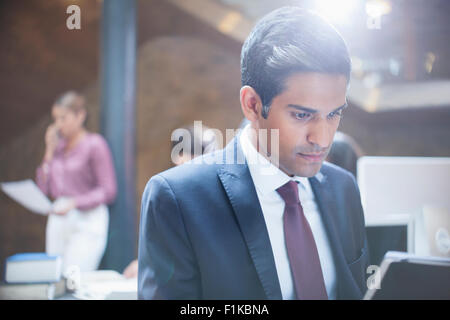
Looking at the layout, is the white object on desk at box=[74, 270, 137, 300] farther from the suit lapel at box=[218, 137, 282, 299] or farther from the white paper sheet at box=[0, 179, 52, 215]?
the white paper sheet at box=[0, 179, 52, 215]

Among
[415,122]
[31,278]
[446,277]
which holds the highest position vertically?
[415,122]

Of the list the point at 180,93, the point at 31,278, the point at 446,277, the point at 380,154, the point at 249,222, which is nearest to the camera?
A: the point at 446,277

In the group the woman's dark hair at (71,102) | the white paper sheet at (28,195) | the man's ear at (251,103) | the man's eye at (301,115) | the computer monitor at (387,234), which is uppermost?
the woman's dark hair at (71,102)

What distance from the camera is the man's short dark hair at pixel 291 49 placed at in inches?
30.5

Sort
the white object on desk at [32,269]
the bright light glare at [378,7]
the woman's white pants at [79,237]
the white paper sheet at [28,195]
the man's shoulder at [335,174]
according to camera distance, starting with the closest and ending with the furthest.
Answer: the man's shoulder at [335,174] → the white object on desk at [32,269] → the bright light glare at [378,7] → the white paper sheet at [28,195] → the woman's white pants at [79,237]

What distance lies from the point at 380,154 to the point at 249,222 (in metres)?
3.76

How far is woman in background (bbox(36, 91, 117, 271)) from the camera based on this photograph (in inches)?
90.0

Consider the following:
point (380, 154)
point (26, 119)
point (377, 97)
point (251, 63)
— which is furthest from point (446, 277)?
point (380, 154)

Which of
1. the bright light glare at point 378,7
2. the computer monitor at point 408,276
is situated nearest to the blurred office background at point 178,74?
the bright light glare at point 378,7

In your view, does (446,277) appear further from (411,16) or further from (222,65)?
(222,65)

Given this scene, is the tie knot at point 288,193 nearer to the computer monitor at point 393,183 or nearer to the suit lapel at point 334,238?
the suit lapel at point 334,238

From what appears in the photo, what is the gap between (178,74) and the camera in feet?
14.8

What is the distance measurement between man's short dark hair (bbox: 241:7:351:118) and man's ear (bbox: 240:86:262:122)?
2 cm

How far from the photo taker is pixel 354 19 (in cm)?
128
